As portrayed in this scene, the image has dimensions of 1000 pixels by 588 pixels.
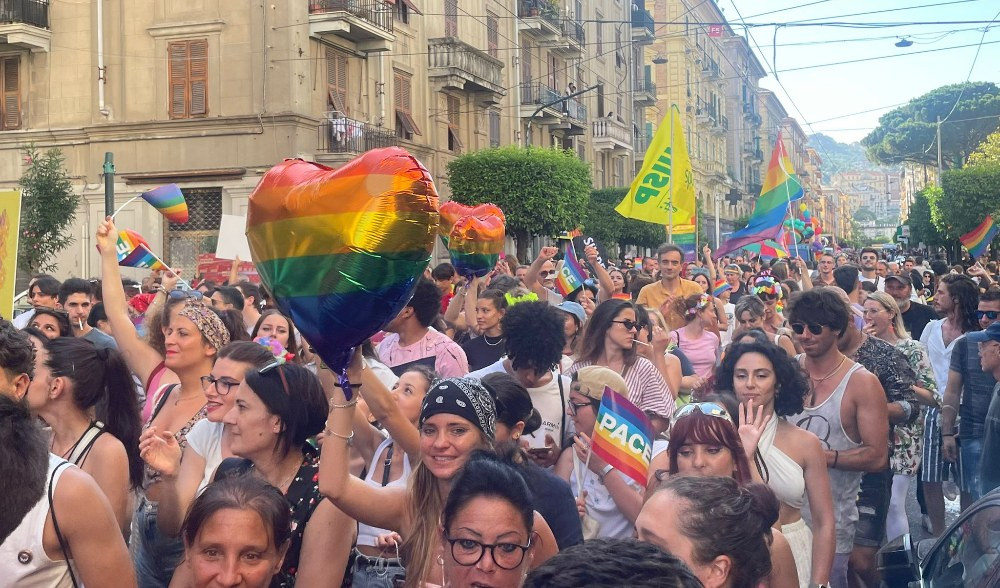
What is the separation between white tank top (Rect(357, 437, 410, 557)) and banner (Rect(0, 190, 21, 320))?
3933mm

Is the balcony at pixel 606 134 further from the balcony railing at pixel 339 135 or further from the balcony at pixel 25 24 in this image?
the balcony at pixel 25 24

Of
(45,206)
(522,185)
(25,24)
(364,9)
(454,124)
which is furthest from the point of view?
(454,124)

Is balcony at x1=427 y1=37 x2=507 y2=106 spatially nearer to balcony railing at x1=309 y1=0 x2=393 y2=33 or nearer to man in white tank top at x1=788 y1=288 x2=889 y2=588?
balcony railing at x1=309 y1=0 x2=393 y2=33

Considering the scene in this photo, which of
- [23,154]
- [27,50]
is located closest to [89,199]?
[23,154]

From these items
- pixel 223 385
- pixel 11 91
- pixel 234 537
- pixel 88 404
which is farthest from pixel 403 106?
pixel 234 537

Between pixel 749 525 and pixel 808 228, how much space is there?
3234 centimetres

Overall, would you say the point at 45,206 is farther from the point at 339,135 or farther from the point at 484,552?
the point at 484,552

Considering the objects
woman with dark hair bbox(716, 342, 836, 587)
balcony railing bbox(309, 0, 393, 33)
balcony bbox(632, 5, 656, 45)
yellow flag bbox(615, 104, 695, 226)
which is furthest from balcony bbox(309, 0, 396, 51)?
balcony bbox(632, 5, 656, 45)

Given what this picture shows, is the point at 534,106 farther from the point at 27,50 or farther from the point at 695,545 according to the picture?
the point at 695,545

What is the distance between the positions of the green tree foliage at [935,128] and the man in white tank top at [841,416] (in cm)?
7813

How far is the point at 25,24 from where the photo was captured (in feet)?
72.9

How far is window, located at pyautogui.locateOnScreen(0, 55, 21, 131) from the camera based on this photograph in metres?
23.0

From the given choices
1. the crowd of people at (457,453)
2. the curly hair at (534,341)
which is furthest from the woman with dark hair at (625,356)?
the curly hair at (534,341)

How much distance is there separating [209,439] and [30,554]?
136 cm
